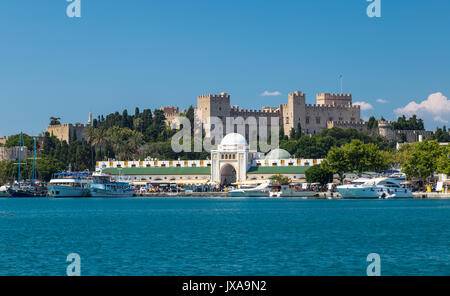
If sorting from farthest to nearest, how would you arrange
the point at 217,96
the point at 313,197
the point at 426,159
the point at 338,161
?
the point at 217,96, the point at 338,161, the point at 313,197, the point at 426,159

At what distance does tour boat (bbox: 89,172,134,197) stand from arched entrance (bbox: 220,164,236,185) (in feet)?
56.6

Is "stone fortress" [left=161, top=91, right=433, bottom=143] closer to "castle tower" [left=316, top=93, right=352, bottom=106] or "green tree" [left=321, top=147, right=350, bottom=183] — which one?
"castle tower" [left=316, top=93, right=352, bottom=106]

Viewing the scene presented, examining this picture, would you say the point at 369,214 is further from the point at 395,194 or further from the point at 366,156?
the point at 366,156

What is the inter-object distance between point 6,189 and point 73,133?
45.3m

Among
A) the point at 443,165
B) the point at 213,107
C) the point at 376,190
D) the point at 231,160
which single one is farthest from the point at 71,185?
the point at 213,107

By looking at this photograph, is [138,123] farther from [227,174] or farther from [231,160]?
[231,160]

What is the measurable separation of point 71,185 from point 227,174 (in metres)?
26.7

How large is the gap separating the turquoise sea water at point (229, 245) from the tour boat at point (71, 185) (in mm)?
53647

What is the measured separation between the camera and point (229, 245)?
34875mm

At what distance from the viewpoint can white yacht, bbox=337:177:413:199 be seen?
288 ft

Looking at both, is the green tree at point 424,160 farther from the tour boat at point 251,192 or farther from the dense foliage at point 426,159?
the tour boat at point 251,192

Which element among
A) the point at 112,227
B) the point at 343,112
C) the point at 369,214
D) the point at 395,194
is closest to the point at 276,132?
the point at 343,112

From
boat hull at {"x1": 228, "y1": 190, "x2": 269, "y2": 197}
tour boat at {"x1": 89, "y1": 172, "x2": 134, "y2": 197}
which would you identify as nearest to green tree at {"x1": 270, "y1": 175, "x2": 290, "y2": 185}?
boat hull at {"x1": 228, "y1": 190, "x2": 269, "y2": 197}

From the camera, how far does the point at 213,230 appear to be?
142 ft
